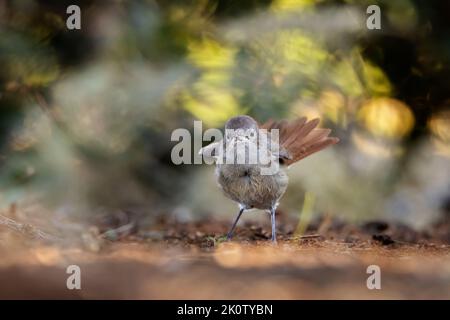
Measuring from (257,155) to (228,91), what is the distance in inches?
51.0

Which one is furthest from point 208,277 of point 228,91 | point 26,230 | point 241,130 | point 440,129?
point 440,129

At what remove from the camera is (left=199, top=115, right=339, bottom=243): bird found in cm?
279

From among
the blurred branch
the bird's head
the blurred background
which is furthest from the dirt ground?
the blurred background

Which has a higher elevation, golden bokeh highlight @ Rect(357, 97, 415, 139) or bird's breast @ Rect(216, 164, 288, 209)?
golden bokeh highlight @ Rect(357, 97, 415, 139)

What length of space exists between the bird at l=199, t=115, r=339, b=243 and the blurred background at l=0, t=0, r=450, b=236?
32.2 inches

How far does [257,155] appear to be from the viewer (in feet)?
9.25

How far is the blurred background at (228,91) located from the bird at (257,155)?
817 millimetres

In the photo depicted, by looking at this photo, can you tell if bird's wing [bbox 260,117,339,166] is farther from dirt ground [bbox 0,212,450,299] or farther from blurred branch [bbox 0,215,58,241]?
dirt ground [bbox 0,212,450,299]

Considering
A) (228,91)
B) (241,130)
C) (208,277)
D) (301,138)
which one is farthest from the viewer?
(228,91)

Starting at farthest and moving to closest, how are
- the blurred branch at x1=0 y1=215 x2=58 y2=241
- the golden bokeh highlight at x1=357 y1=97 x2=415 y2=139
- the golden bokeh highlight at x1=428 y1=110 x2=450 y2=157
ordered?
the golden bokeh highlight at x1=357 y1=97 x2=415 y2=139 → the golden bokeh highlight at x1=428 y1=110 x2=450 y2=157 → the blurred branch at x1=0 y1=215 x2=58 y2=241

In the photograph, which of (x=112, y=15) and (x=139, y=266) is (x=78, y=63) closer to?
(x=112, y=15)

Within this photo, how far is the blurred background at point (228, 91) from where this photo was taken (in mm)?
3814

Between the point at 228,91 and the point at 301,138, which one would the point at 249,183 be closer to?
the point at 301,138

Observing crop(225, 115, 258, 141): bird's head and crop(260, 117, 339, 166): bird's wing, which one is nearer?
crop(225, 115, 258, 141): bird's head
